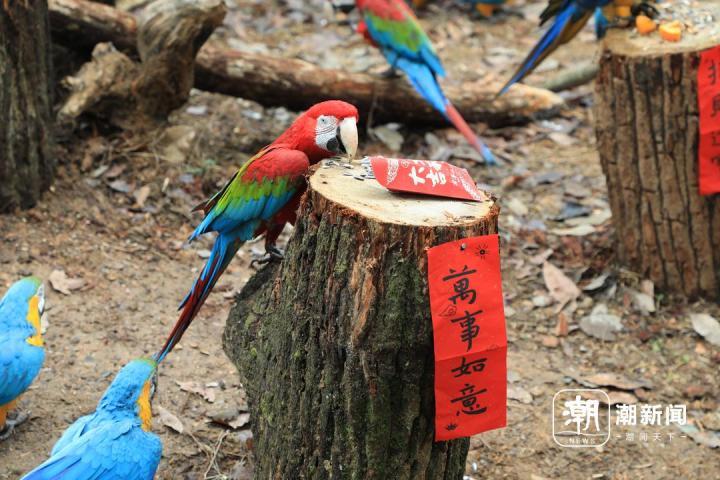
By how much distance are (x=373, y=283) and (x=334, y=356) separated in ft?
0.75

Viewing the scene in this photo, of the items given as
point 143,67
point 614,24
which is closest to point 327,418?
point 614,24

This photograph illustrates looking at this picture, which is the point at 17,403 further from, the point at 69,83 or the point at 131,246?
the point at 69,83

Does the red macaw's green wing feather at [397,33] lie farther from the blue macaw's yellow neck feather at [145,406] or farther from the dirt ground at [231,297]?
the blue macaw's yellow neck feather at [145,406]

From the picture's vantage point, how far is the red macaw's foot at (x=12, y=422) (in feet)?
8.79

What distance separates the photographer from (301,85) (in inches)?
181

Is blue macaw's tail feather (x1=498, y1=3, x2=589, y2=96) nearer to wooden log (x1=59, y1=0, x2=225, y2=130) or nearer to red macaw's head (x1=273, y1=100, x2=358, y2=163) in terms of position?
wooden log (x1=59, y1=0, x2=225, y2=130)

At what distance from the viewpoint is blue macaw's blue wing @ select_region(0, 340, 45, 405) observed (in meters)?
2.49

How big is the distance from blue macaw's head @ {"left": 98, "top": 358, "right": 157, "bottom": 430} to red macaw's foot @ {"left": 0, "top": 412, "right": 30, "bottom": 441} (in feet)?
1.81

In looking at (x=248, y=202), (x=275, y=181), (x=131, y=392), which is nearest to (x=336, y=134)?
(x=275, y=181)

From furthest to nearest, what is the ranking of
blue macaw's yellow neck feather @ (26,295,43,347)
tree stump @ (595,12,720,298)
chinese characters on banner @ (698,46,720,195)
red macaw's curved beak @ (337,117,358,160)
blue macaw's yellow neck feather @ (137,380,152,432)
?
1. tree stump @ (595,12,720,298)
2. chinese characters on banner @ (698,46,720,195)
3. blue macaw's yellow neck feather @ (26,295,43,347)
4. blue macaw's yellow neck feather @ (137,380,152,432)
5. red macaw's curved beak @ (337,117,358,160)

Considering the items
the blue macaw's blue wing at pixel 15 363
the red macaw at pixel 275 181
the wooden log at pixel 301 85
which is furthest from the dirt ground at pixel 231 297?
the red macaw at pixel 275 181

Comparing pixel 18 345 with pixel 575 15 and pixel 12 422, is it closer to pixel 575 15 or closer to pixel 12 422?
pixel 12 422

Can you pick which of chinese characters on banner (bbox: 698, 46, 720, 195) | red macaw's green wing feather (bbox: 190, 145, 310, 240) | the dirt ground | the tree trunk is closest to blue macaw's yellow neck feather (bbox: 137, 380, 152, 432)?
the dirt ground

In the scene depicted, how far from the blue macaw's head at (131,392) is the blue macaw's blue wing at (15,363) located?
0.36 metres
